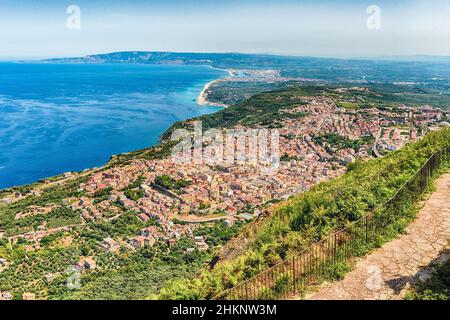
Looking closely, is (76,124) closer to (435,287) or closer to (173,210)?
(173,210)

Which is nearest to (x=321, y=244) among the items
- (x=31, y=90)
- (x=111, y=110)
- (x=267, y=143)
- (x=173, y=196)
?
(x=173, y=196)

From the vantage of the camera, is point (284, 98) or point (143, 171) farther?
point (284, 98)

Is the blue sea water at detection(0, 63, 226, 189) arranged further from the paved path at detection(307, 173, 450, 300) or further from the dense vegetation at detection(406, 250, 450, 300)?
the dense vegetation at detection(406, 250, 450, 300)

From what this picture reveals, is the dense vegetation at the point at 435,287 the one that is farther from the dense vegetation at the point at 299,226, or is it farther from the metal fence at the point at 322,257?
the dense vegetation at the point at 299,226

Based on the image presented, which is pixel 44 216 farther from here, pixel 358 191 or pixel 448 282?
pixel 448 282

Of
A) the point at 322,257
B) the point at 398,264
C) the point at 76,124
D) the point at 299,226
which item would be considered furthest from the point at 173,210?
the point at 76,124

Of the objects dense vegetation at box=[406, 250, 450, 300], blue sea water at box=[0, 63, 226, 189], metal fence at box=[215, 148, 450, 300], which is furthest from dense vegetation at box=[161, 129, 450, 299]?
blue sea water at box=[0, 63, 226, 189]
